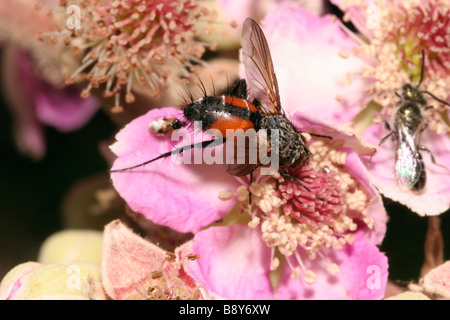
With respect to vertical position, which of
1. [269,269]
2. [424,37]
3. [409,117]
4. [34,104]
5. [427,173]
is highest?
[424,37]

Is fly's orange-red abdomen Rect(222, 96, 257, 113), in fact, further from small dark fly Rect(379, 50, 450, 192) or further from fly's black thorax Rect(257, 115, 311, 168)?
small dark fly Rect(379, 50, 450, 192)

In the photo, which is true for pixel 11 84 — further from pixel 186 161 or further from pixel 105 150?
pixel 186 161

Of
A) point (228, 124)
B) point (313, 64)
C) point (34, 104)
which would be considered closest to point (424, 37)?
point (313, 64)

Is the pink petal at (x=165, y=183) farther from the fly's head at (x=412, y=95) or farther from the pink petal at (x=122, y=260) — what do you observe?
the fly's head at (x=412, y=95)

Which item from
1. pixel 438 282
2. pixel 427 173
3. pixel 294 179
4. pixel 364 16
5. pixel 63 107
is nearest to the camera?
pixel 438 282

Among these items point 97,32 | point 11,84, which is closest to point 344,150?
point 97,32

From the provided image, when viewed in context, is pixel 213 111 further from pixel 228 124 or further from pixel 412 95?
pixel 412 95

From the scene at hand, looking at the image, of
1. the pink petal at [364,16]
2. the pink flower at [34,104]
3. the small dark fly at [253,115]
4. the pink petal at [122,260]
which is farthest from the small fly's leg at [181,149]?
the pink flower at [34,104]

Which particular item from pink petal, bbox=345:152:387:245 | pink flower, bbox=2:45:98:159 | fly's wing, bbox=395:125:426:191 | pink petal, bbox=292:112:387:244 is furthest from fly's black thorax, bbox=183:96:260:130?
pink flower, bbox=2:45:98:159
